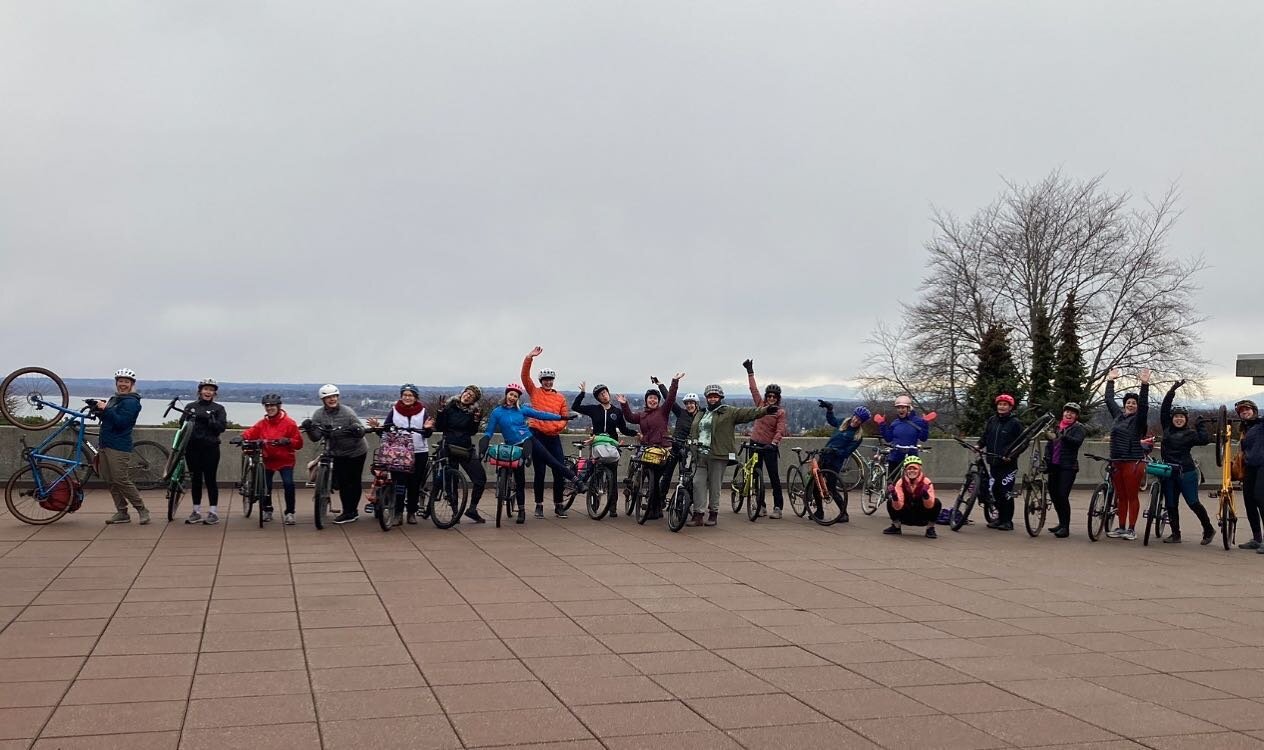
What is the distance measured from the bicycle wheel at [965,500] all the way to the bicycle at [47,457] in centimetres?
996

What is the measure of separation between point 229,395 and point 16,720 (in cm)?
1078

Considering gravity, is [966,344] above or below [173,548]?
above

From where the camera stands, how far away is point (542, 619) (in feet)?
26.2

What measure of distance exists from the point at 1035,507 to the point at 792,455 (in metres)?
6.45

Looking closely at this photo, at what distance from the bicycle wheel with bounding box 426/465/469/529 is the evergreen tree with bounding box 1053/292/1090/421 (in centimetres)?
4093

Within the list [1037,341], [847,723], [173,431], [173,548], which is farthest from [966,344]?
[847,723]

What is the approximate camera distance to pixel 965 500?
590 inches

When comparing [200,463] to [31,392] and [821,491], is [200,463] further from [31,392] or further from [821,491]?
[821,491]

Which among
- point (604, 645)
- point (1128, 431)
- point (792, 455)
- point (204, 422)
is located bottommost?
point (604, 645)

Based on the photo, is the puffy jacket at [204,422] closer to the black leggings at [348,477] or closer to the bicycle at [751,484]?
the black leggings at [348,477]

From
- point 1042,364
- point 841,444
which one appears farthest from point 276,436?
point 1042,364

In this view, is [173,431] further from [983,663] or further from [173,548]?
[983,663]

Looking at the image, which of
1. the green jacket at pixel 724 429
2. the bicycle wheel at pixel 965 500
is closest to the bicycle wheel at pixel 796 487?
the green jacket at pixel 724 429

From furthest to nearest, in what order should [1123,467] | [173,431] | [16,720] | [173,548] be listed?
[173,431] < [1123,467] < [173,548] < [16,720]
